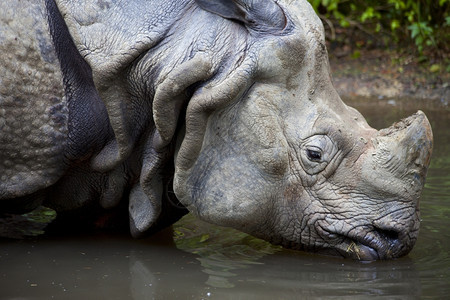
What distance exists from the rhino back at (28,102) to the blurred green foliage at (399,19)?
526 centimetres

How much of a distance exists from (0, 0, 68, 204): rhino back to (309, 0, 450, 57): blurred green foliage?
5.26 m

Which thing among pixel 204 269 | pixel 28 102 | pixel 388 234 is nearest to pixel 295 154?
pixel 388 234

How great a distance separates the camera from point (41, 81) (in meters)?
4.73

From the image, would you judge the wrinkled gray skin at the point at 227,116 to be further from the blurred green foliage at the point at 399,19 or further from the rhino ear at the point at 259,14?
the blurred green foliage at the point at 399,19

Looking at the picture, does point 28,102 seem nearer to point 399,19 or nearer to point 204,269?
point 204,269

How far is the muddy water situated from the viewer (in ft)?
14.5

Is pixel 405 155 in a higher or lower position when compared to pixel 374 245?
higher

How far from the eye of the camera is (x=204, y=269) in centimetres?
478

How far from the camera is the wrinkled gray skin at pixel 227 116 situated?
4559 millimetres

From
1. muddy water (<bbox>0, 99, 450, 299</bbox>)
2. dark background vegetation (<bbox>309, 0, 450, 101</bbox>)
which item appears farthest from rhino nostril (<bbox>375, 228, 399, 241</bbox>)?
dark background vegetation (<bbox>309, 0, 450, 101</bbox>)

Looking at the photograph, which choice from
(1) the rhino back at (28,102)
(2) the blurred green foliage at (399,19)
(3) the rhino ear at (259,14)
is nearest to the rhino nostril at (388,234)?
(3) the rhino ear at (259,14)

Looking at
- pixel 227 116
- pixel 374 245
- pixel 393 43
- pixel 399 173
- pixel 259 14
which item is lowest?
pixel 393 43

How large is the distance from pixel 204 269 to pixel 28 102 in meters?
1.23

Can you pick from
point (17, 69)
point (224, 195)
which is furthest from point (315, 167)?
point (17, 69)
